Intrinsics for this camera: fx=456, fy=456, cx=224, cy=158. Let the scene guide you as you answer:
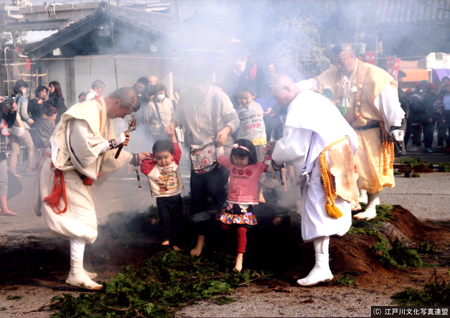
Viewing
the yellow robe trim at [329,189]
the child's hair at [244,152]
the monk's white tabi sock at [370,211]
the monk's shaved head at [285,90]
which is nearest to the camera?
the yellow robe trim at [329,189]

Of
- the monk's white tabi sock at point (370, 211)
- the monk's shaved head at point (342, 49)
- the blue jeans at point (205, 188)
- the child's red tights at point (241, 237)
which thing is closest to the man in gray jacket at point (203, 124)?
the blue jeans at point (205, 188)

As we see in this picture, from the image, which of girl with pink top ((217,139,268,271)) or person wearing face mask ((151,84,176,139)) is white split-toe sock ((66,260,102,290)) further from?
person wearing face mask ((151,84,176,139))

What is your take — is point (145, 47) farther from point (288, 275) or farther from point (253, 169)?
point (288, 275)

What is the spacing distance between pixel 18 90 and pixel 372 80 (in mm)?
7743

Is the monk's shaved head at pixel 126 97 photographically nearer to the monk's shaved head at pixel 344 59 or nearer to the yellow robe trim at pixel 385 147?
the monk's shaved head at pixel 344 59

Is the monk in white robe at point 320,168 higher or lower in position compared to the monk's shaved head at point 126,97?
lower

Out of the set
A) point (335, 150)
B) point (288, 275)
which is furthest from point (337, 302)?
point (335, 150)

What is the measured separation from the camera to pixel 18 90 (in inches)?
380

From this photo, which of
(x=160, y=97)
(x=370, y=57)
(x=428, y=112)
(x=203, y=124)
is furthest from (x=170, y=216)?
(x=428, y=112)

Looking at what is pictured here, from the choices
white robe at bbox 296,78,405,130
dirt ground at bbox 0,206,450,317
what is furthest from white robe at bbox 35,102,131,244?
white robe at bbox 296,78,405,130

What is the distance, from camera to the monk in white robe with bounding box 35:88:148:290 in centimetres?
353

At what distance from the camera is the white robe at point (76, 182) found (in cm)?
352

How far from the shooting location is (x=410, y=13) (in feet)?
36.2

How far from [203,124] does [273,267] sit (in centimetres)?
170
